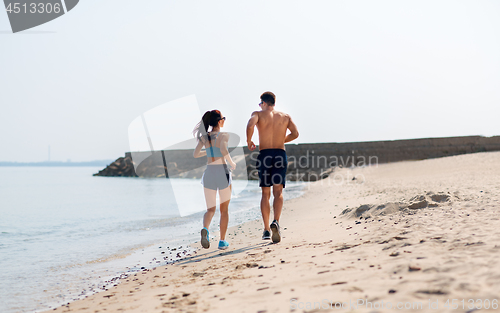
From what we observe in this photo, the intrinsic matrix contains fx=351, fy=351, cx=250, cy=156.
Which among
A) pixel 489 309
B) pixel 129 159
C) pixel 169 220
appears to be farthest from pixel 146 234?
pixel 129 159

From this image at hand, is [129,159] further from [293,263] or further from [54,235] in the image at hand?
[293,263]

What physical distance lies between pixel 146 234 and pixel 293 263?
5.00m

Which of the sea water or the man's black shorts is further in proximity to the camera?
the man's black shorts

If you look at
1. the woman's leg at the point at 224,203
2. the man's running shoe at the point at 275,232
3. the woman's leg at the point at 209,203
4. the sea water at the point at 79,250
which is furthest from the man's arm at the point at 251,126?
the sea water at the point at 79,250

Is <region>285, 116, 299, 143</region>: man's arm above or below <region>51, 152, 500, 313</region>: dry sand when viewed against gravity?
above

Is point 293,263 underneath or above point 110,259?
above

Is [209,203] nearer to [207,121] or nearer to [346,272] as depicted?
[207,121]

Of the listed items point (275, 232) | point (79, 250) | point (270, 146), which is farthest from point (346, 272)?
point (79, 250)

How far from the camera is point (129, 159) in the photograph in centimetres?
4675

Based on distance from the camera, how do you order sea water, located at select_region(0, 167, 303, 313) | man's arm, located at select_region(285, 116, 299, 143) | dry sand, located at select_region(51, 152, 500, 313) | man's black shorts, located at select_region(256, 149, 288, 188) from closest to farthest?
dry sand, located at select_region(51, 152, 500, 313)
sea water, located at select_region(0, 167, 303, 313)
man's black shorts, located at select_region(256, 149, 288, 188)
man's arm, located at select_region(285, 116, 299, 143)

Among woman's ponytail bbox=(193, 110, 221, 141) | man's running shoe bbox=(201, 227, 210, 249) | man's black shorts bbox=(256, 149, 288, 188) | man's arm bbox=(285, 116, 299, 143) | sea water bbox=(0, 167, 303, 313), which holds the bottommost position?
sea water bbox=(0, 167, 303, 313)

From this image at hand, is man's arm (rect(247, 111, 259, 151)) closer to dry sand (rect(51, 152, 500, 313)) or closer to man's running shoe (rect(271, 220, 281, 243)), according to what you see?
man's running shoe (rect(271, 220, 281, 243))

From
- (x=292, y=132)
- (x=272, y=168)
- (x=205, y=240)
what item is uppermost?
(x=292, y=132)

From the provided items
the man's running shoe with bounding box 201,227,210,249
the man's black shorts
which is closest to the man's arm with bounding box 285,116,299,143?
the man's black shorts
